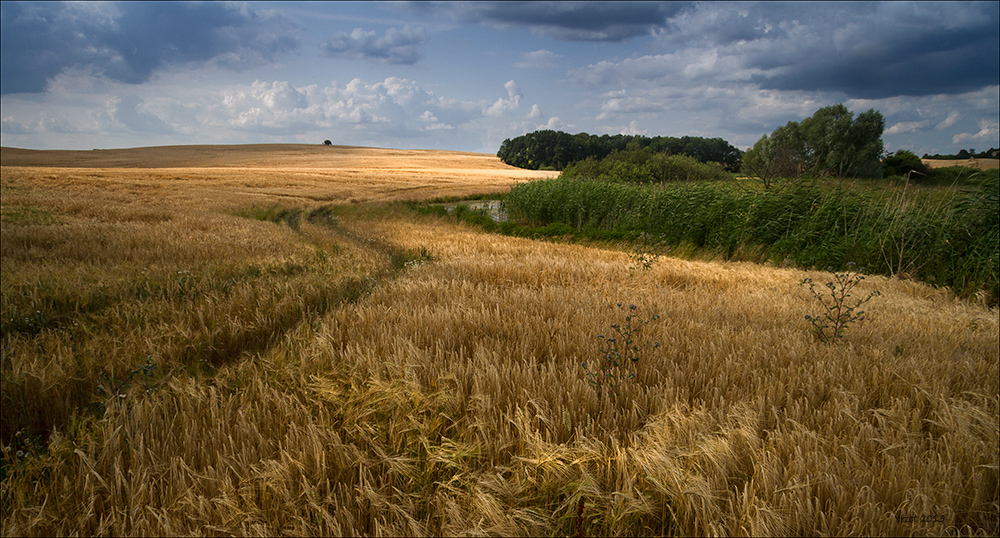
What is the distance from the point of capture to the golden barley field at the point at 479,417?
1.86 metres

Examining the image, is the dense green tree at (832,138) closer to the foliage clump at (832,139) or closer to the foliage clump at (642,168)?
the foliage clump at (832,139)

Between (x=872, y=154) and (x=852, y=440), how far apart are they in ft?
218

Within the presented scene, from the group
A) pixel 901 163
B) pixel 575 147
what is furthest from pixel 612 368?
pixel 575 147

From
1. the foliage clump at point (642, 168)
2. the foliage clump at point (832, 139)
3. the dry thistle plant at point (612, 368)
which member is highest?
the foliage clump at point (832, 139)

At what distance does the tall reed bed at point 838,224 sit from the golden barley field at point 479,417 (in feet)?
14.9

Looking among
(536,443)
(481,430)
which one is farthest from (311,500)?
(536,443)

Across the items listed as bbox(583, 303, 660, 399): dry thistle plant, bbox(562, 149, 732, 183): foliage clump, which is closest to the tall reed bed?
bbox(583, 303, 660, 399): dry thistle plant

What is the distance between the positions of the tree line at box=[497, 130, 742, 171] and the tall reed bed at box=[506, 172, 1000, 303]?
69493 millimetres

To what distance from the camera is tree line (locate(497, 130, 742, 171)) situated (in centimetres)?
8225

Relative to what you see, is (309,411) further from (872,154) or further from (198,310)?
(872,154)

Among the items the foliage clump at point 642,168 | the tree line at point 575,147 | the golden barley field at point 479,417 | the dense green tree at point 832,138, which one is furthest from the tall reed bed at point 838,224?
the tree line at point 575,147

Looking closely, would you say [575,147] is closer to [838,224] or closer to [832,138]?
[832,138]

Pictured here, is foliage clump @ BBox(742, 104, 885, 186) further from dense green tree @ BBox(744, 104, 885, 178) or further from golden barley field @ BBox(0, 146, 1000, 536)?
golden barley field @ BBox(0, 146, 1000, 536)

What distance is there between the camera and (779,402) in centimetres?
277
